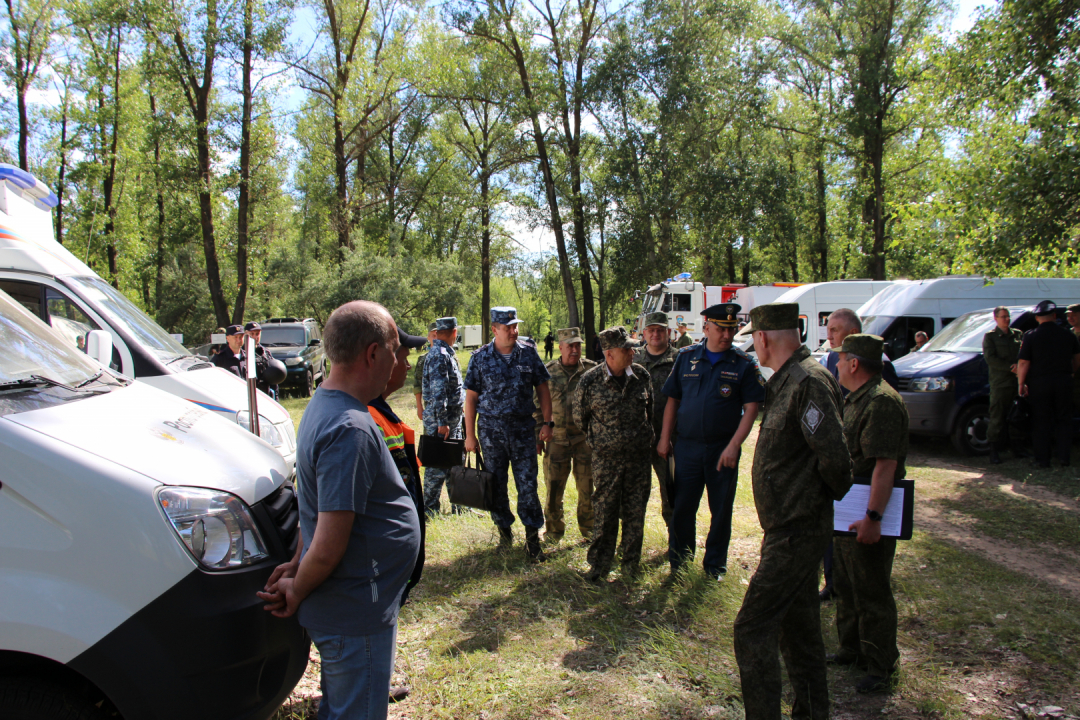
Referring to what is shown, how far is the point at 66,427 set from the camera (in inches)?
85.4

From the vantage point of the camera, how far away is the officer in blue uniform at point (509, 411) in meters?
Result: 5.29

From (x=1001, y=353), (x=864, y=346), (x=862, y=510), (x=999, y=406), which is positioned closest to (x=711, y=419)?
(x=864, y=346)

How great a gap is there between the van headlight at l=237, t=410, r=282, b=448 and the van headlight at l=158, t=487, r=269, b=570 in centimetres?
325

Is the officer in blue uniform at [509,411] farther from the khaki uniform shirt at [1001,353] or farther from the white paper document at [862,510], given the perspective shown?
the khaki uniform shirt at [1001,353]

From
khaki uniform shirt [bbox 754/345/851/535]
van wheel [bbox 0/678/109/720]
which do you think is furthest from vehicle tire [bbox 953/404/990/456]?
van wheel [bbox 0/678/109/720]

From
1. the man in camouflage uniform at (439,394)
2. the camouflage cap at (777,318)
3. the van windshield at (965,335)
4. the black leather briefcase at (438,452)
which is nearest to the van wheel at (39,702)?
the black leather briefcase at (438,452)

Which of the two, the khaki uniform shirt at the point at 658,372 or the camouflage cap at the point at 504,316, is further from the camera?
the khaki uniform shirt at the point at 658,372

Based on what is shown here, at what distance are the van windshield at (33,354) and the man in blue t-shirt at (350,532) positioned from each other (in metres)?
1.27

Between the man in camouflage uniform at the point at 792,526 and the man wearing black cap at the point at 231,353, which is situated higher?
the man wearing black cap at the point at 231,353

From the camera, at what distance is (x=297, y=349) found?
55.3 ft

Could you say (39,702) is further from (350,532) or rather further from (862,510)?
(862,510)

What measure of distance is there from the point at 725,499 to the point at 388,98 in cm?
2562

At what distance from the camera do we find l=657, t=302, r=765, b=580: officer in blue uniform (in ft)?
15.4

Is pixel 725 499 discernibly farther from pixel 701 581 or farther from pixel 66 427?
pixel 66 427
